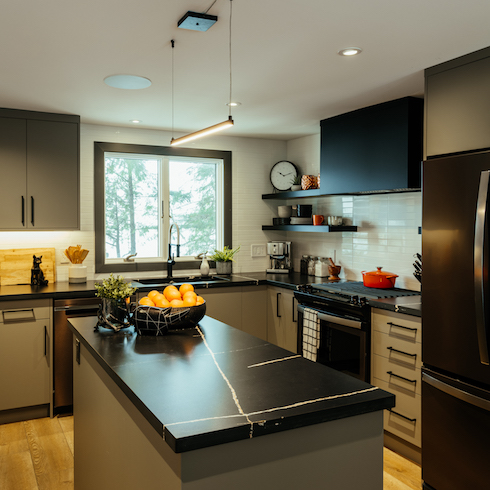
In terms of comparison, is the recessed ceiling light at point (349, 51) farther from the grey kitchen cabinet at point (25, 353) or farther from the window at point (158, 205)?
the grey kitchen cabinet at point (25, 353)

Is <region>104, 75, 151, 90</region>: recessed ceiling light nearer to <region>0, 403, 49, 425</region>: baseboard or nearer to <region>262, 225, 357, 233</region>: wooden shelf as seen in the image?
<region>262, 225, 357, 233</region>: wooden shelf

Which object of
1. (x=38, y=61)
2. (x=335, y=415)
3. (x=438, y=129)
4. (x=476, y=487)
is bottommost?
(x=476, y=487)

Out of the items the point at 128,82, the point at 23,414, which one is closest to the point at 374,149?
the point at 128,82

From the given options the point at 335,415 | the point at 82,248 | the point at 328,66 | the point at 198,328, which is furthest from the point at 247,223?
the point at 335,415

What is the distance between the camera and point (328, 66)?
288 cm

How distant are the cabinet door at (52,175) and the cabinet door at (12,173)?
0.16ft

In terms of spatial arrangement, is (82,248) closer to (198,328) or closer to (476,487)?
(198,328)

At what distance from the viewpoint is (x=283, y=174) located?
5.27 m

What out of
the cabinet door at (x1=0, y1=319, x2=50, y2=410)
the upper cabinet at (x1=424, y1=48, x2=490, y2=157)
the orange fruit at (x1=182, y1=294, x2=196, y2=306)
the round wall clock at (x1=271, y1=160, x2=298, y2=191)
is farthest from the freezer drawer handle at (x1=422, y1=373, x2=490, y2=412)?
the round wall clock at (x1=271, y1=160, x2=298, y2=191)

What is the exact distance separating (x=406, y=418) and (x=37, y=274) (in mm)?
3164

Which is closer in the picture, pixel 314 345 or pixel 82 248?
pixel 314 345

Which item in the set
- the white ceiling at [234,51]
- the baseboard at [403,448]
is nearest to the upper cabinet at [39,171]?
the white ceiling at [234,51]

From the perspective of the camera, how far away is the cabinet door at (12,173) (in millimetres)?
3904

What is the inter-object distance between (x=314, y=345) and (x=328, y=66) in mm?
2100
